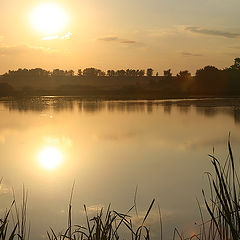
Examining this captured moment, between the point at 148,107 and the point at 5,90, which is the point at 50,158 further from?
the point at 5,90

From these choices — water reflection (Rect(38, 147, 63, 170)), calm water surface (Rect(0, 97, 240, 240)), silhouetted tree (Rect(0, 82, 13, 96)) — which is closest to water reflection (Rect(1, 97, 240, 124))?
calm water surface (Rect(0, 97, 240, 240))

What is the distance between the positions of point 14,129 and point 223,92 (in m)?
33.7

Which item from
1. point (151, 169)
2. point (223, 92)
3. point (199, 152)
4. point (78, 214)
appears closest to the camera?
point (78, 214)

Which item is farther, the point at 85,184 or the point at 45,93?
the point at 45,93

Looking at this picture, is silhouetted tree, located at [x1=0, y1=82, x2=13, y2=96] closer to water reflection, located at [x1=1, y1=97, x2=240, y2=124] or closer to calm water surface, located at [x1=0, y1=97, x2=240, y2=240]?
water reflection, located at [x1=1, y1=97, x2=240, y2=124]

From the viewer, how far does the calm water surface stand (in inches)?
268

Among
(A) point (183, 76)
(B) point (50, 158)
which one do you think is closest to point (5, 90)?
(A) point (183, 76)

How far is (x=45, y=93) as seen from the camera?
57000 mm

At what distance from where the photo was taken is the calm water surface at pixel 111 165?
6.80 m

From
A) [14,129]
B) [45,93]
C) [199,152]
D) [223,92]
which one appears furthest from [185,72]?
[199,152]

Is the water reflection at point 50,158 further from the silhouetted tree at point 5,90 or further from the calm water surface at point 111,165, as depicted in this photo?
the silhouetted tree at point 5,90

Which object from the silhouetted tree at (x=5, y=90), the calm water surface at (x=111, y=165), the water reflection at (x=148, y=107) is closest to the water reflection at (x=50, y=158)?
the calm water surface at (x=111, y=165)

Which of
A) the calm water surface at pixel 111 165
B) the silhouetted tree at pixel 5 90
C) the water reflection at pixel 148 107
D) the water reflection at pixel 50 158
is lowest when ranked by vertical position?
the water reflection at pixel 50 158

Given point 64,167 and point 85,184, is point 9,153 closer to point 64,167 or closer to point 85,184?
point 64,167
